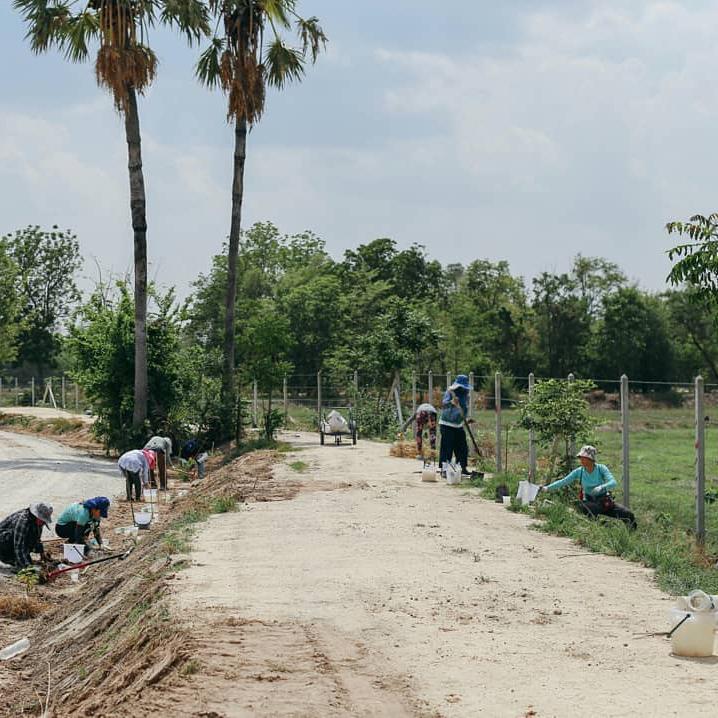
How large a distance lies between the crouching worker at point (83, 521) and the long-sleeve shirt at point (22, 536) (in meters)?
0.85

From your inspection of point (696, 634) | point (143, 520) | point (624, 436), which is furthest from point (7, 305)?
point (696, 634)

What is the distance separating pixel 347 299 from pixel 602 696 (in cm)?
4485

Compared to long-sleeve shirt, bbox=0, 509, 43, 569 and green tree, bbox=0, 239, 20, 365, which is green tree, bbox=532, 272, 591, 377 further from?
long-sleeve shirt, bbox=0, 509, 43, 569

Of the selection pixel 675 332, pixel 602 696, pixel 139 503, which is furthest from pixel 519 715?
pixel 675 332

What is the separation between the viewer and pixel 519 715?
249 inches

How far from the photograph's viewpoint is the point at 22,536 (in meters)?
13.8

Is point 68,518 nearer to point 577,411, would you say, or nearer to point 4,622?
point 4,622

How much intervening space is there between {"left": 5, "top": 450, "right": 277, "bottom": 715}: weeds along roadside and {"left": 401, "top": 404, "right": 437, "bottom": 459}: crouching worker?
24.0ft

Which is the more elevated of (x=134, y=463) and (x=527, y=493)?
(x=134, y=463)

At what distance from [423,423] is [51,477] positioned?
8.56 metres

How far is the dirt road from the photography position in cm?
661

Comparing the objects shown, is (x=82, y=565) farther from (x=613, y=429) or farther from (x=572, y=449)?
(x=613, y=429)

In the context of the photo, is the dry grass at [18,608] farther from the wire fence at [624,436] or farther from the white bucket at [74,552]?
the wire fence at [624,436]

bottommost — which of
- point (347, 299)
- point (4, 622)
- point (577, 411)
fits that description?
point (4, 622)
